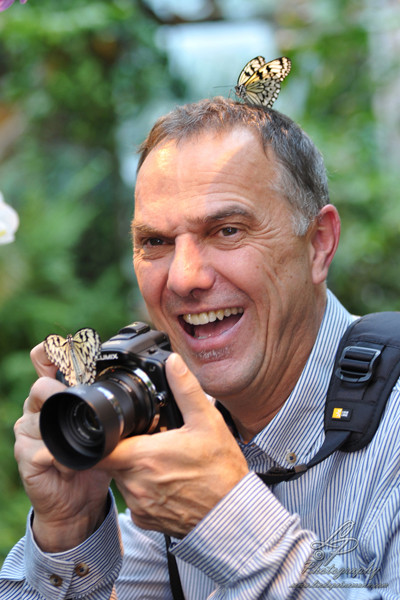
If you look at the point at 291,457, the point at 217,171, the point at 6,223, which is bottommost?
the point at 291,457

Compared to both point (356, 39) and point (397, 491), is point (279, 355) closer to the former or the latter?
point (397, 491)

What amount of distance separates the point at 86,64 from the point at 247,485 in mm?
4531

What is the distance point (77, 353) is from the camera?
1387 mm

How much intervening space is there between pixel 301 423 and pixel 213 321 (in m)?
0.34

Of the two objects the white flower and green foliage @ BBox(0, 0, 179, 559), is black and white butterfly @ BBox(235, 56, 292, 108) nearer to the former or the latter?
the white flower

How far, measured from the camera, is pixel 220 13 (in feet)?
18.2

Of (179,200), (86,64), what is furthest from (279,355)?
(86,64)

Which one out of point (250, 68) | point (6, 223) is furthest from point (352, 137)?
point (6, 223)

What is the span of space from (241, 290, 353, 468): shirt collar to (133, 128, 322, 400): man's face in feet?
0.30

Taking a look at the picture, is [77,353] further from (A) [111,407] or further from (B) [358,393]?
(B) [358,393]

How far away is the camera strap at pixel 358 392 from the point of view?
1.50m

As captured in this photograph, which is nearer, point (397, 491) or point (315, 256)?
point (397, 491)

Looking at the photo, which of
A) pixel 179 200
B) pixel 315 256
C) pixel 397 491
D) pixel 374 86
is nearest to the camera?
pixel 397 491

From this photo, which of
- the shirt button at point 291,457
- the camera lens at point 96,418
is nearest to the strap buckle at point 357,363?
the shirt button at point 291,457
